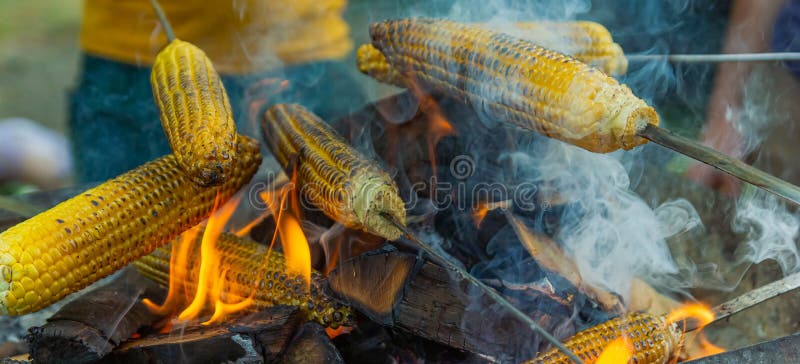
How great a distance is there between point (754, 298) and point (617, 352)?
585 mm

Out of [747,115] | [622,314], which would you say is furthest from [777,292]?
[747,115]

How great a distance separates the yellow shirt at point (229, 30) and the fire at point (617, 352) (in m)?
2.51

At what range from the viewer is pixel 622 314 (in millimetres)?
2121

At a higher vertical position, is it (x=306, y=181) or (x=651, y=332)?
(x=306, y=181)

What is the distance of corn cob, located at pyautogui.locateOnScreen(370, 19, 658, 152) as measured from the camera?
1.76 m

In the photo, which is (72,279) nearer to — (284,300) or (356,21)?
(284,300)

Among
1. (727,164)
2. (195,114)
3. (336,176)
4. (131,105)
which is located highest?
(727,164)

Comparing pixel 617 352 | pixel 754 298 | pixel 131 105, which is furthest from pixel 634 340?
pixel 131 105

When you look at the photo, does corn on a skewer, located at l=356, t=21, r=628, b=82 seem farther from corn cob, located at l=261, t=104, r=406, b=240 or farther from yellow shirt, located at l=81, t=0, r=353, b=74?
yellow shirt, located at l=81, t=0, r=353, b=74

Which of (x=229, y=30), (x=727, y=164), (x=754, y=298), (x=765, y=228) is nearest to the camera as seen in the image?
(x=727, y=164)

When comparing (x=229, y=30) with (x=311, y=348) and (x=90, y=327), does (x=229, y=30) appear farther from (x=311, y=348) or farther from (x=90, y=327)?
(x=311, y=348)

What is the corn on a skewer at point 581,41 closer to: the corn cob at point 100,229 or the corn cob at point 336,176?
the corn cob at point 336,176

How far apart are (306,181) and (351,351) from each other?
0.57 metres

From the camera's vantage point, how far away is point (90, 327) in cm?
192
